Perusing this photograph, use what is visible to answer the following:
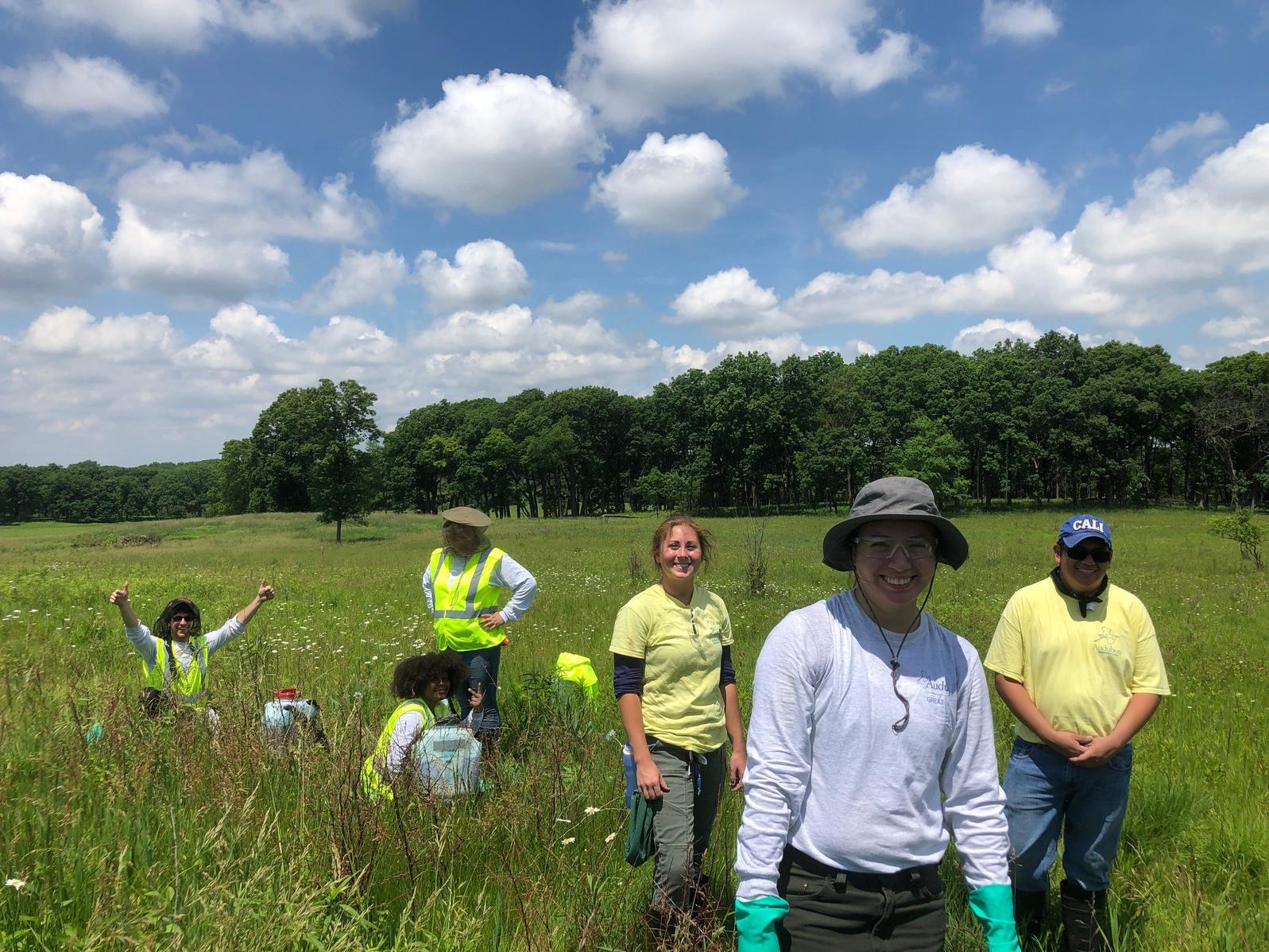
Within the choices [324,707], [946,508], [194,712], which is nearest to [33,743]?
[194,712]

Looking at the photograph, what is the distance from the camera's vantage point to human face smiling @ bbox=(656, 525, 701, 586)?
3.42 metres

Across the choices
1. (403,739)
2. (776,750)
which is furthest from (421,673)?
(776,750)

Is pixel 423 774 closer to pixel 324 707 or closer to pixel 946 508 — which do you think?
pixel 324 707

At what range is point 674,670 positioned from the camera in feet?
10.9

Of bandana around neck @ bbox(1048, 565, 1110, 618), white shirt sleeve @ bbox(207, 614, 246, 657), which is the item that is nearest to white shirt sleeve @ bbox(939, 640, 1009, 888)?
bandana around neck @ bbox(1048, 565, 1110, 618)

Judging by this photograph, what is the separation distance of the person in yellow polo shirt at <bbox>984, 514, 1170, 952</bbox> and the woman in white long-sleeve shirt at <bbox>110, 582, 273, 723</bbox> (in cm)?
479

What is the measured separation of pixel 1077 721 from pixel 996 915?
5.04 feet

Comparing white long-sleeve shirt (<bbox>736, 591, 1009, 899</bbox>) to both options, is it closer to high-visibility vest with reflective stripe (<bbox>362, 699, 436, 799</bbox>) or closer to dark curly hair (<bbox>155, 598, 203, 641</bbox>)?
high-visibility vest with reflective stripe (<bbox>362, 699, 436, 799</bbox>)

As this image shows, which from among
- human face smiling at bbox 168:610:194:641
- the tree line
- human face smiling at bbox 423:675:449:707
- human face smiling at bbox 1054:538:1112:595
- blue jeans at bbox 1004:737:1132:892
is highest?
the tree line

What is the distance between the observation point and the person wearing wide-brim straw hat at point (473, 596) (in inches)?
216

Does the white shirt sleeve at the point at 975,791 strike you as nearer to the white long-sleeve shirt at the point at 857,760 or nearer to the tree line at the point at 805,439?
the white long-sleeve shirt at the point at 857,760

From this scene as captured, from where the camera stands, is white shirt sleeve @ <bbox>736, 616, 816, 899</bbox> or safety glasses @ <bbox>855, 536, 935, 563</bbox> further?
safety glasses @ <bbox>855, 536, 935, 563</bbox>

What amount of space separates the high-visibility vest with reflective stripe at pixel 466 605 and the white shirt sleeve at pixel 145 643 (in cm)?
197

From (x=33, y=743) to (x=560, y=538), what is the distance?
2995cm
